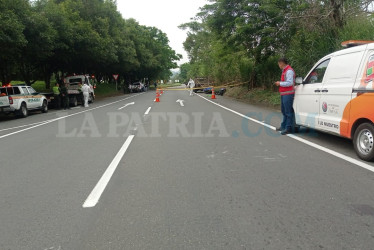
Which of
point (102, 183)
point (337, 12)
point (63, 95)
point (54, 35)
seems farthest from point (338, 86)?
point (63, 95)

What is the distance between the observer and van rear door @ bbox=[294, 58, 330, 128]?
23.7 ft

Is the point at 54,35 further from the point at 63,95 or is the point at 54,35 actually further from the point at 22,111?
the point at 22,111

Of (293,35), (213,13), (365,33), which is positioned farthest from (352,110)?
(213,13)

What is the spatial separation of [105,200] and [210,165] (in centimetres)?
219

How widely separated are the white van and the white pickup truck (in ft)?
46.6

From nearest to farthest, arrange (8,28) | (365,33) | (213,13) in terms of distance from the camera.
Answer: (365,33), (8,28), (213,13)

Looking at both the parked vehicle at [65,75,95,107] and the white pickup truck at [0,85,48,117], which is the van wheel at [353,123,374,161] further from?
the parked vehicle at [65,75,95,107]

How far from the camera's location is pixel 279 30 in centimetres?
1792

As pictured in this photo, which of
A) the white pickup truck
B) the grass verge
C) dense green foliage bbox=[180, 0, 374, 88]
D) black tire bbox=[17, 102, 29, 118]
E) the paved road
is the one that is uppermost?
dense green foliage bbox=[180, 0, 374, 88]

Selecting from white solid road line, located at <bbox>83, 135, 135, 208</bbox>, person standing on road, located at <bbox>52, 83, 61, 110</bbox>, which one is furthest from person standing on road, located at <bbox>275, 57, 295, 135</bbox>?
person standing on road, located at <bbox>52, 83, 61, 110</bbox>

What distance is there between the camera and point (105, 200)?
426 cm

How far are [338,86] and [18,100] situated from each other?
15.5 meters

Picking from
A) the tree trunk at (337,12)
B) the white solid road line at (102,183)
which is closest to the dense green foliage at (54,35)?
the white solid road line at (102,183)

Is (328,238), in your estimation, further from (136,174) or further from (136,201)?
(136,174)
